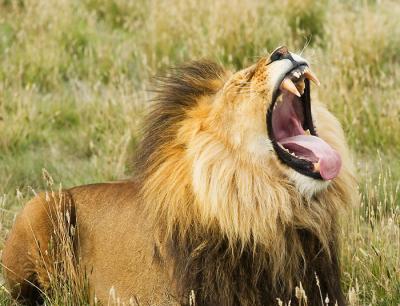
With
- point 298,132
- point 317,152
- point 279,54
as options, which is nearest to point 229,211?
point 317,152

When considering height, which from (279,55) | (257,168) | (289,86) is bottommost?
(257,168)

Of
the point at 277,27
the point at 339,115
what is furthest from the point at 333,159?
the point at 277,27

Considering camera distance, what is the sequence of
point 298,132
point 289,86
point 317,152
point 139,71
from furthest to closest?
point 139,71
point 298,132
point 317,152
point 289,86

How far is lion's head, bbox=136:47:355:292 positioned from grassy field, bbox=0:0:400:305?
3.53 ft

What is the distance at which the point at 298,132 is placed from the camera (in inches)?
149

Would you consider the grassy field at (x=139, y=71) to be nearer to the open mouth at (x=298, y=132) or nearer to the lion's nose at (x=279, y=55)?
the open mouth at (x=298, y=132)

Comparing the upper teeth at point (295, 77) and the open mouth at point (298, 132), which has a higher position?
the upper teeth at point (295, 77)

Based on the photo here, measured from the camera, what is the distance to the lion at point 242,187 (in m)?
3.48

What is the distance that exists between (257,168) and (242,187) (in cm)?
10

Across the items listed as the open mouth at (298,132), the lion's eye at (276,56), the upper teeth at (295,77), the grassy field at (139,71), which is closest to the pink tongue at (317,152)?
the open mouth at (298,132)

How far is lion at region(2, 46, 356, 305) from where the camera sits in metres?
3.48

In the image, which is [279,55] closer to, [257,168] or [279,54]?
[279,54]

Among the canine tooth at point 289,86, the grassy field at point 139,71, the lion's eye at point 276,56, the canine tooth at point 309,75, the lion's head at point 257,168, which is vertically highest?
the lion's eye at point 276,56

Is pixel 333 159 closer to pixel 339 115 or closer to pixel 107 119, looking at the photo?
pixel 339 115
